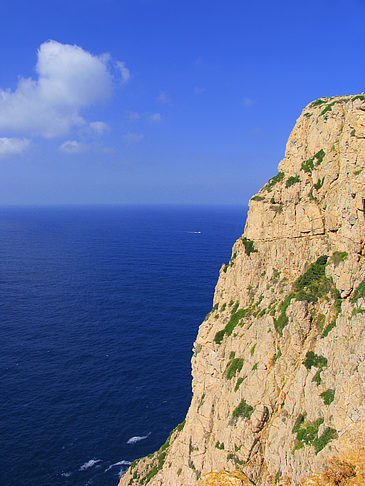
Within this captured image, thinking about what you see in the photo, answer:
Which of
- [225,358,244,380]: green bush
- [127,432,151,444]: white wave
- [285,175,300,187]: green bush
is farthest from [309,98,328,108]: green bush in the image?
[127,432,151,444]: white wave

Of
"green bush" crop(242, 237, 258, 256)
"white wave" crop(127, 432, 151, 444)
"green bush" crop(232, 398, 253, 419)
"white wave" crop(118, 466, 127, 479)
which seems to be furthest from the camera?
"white wave" crop(127, 432, 151, 444)

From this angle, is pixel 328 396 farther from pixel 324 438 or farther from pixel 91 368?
pixel 91 368

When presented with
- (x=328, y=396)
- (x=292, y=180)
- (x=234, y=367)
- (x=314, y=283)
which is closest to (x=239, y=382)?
(x=234, y=367)

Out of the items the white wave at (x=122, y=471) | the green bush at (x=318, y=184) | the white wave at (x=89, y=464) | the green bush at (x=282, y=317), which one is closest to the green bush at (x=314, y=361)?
the green bush at (x=282, y=317)

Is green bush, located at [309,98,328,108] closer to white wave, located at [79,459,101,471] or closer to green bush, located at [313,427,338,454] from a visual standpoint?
green bush, located at [313,427,338,454]

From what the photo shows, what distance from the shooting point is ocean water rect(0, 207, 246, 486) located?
60312mm

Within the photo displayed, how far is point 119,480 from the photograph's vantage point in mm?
56125

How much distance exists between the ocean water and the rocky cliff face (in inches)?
728

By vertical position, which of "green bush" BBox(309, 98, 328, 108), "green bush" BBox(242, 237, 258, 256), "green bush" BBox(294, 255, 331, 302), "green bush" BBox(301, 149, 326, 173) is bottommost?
"green bush" BBox(294, 255, 331, 302)

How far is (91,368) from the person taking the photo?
82.2m

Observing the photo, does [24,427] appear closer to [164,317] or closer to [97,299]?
[164,317]

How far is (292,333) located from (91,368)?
6182 centimetres

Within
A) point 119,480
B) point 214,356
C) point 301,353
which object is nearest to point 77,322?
point 119,480

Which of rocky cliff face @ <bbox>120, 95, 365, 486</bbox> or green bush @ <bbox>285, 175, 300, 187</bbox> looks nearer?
rocky cliff face @ <bbox>120, 95, 365, 486</bbox>
